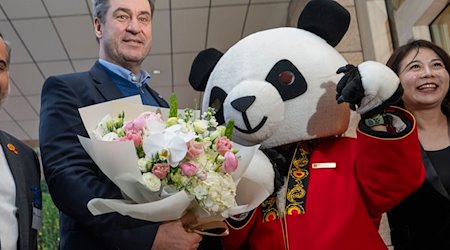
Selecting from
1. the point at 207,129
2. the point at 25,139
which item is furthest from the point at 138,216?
the point at 25,139

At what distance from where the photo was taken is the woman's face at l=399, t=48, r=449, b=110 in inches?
72.6

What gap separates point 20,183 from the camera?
65.2 inches

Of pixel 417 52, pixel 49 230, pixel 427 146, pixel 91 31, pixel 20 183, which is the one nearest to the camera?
pixel 20 183

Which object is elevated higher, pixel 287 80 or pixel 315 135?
pixel 287 80

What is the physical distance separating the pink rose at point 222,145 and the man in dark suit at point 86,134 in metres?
0.18

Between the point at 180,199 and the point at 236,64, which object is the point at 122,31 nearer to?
the point at 236,64

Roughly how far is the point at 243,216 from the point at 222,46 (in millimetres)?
3444

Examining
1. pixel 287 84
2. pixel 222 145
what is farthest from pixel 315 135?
pixel 222 145

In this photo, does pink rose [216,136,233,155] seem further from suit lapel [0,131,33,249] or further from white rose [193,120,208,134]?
suit lapel [0,131,33,249]

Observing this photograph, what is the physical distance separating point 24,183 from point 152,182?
77 centimetres

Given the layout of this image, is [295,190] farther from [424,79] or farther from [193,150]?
[424,79]

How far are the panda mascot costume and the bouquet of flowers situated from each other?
211mm

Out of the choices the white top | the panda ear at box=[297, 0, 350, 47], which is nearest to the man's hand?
the white top

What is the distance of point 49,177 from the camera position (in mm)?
1309
